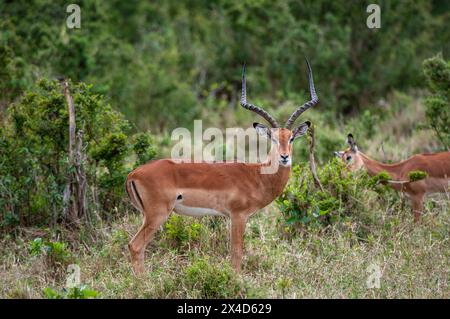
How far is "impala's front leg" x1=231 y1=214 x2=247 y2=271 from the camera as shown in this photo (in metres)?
7.78

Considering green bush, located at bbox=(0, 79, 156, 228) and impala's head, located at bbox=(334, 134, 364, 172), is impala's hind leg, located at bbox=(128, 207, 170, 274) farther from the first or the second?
impala's head, located at bbox=(334, 134, 364, 172)

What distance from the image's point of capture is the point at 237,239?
7820mm

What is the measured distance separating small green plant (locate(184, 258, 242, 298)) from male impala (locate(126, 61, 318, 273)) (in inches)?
28.5

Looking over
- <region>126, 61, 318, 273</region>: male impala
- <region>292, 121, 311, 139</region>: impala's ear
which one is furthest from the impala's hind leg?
<region>292, 121, 311, 139</region>: impala's ear

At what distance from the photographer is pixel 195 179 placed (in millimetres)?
7824

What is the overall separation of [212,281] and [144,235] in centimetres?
106

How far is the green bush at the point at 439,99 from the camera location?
11.1 metres

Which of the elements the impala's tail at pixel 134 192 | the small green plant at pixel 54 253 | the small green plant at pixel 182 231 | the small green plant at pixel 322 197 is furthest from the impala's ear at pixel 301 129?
the small green plant at pixel 54 253

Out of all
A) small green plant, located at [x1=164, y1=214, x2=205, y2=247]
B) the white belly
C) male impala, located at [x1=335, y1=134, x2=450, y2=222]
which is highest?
male impala, located at [x1=335, y1=134, x2=450, y2=222]

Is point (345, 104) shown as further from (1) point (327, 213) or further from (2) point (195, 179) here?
(2) point (195, 179)

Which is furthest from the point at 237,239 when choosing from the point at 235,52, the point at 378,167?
the point at 235,52

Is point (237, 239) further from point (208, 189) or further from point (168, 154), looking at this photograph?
point (168, 154)

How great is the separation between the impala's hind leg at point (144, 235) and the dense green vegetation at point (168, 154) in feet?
0.49

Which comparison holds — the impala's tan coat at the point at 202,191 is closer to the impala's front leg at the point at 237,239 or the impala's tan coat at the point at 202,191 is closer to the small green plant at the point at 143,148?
the impala's front leg at the point at 237,239
